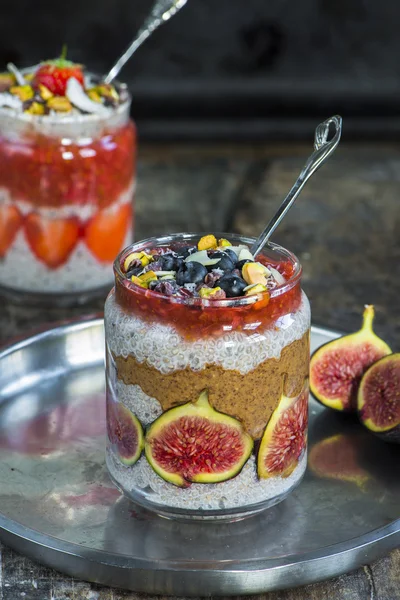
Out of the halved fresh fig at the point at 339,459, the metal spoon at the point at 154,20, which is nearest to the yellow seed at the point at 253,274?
the halved fresh fig at the point at 339,459

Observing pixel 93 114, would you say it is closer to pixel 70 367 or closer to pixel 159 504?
pixel 70 367

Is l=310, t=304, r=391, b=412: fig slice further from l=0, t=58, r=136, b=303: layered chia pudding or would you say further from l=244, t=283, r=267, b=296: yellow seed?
l=0, t=58, r=136, b=303: layered chia pudding

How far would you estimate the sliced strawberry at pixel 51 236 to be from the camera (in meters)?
2.11

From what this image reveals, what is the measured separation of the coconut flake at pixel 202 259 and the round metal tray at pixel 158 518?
0.34m

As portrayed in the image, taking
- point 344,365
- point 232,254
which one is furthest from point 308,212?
point 232,254

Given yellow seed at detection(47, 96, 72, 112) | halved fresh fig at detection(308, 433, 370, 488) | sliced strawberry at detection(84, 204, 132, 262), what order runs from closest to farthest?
halved fresh fig at detection(308, 433, 370, 488), yellow seed at detection(47, 96, 72, 112), sliced strawberry at detection(84, 204, 132, 262)

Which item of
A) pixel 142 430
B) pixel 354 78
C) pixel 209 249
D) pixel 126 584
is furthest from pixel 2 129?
pixel 354 78

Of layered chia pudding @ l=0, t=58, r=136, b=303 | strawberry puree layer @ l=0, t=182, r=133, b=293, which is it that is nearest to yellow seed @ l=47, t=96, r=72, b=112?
layered chia pudding @ l=0, t=58, r=136, b=303

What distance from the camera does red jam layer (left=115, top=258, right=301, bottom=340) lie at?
1.21 meters

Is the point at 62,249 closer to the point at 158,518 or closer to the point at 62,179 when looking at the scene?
the point at 62,179

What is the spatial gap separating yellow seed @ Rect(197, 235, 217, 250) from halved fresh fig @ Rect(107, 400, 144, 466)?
9.8 inches

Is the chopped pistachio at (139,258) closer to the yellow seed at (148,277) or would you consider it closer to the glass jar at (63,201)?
the yellow seed at (148,277)

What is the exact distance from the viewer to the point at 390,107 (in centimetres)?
365

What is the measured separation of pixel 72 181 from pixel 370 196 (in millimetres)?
1142
